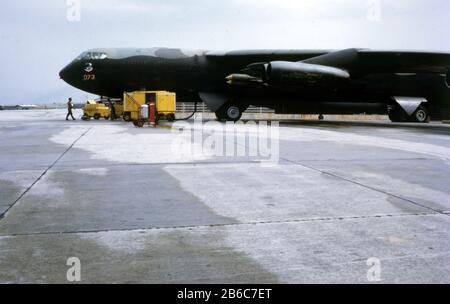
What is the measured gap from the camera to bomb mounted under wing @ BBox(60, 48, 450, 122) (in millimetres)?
22406

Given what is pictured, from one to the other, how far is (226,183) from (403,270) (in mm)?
3972

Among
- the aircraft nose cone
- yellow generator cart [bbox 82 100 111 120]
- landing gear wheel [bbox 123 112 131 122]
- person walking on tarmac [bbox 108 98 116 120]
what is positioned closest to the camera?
the aircraft nose cone

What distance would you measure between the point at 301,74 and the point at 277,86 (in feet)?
6.19

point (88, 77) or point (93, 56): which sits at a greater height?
point (93, 56)

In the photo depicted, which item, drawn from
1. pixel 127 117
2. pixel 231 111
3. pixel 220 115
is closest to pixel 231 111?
pixel 231 111

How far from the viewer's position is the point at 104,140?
1385cm

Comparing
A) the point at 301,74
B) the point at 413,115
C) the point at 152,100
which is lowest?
the point at 413,115

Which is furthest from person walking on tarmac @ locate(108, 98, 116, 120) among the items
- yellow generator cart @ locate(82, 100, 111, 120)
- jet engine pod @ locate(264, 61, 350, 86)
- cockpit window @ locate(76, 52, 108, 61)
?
jet engine pod @ locate(264, 61, 350, 86)

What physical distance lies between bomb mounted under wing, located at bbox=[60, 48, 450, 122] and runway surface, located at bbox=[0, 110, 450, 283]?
1337 centimetres

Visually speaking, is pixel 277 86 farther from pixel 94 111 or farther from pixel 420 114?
pixel 94 111

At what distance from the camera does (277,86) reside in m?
22.6

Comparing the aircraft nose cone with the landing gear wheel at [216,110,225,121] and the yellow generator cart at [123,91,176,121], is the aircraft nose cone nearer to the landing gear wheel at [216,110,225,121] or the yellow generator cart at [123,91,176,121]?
the yellow generator cart at [123,91,176,121]

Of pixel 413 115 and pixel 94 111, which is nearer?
pixel 413 115

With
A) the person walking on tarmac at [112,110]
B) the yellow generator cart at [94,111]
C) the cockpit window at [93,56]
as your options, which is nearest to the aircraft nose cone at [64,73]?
the cockpit window at [93,56]
